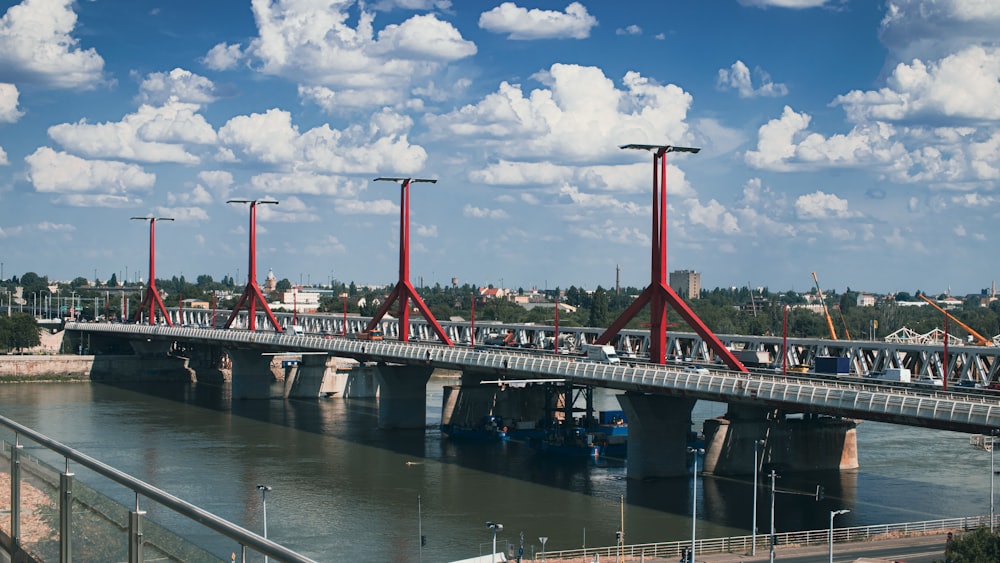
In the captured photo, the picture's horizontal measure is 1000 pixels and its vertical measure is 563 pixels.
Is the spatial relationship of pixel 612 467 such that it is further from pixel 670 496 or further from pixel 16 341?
pixel 16 341

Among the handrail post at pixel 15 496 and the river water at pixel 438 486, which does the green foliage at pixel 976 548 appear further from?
the handrail post at pixel 15 496

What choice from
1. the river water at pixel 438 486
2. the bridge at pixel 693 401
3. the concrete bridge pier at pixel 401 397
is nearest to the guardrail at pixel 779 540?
the river water at pixel 438 486

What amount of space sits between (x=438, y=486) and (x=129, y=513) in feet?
172

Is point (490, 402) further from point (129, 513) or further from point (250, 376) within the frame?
point (129, 513)

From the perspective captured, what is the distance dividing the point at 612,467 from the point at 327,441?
2067 cm

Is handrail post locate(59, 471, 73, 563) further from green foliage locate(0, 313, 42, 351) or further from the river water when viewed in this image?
green foliage locate(0, 313, 42, 351)

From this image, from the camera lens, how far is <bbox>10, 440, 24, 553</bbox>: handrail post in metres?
9.98

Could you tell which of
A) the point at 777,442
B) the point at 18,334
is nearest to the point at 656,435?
the point at 777,442

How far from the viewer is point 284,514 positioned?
166 ft

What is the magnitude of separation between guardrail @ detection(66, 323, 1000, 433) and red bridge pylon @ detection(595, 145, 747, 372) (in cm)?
127

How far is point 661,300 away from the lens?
6525 centimetres

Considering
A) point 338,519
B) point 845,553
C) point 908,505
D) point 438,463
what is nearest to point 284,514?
point 338,519

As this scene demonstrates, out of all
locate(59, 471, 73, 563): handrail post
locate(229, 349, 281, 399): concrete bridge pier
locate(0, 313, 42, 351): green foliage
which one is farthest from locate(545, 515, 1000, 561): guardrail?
locate(0, 313, 42, 351): green foliage

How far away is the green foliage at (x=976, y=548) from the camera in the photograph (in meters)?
30.7
